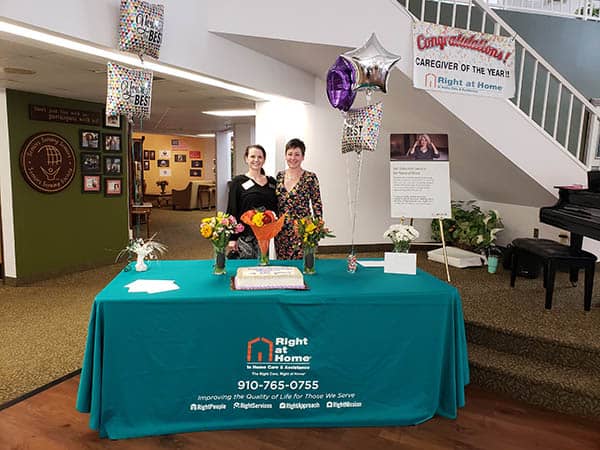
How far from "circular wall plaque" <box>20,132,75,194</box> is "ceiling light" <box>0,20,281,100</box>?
236 cm

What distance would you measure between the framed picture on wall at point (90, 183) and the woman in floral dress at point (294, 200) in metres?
3.48

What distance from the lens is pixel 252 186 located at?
3.46 metres

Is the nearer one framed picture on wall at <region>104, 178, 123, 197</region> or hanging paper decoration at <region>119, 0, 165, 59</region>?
hanging paper decoration at <region>119, 0, 165, 59</region>

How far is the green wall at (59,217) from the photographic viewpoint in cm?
502

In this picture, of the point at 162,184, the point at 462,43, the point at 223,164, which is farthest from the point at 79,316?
the point at 162,184

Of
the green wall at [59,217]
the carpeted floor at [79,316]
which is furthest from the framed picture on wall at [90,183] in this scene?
the carpeted floor at [79,316]

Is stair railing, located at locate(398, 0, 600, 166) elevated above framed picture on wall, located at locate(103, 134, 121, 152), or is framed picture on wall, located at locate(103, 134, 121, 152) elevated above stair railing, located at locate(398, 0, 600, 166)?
stair railing, located at locate(398, 0, 600, 166)

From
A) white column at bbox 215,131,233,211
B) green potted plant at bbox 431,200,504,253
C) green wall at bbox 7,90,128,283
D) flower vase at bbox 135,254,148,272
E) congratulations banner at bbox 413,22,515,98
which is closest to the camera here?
flower vase at bbox 135,254,148,272

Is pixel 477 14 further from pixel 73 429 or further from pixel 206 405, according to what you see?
pixel 73 429

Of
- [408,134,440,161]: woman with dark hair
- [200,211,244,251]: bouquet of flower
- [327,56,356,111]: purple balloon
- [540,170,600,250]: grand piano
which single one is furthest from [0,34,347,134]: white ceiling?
[540,170,600,250]: grand piano

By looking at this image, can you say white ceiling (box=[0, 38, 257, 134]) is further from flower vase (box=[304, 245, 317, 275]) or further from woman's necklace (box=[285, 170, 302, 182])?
flower vase (box=[304, 245, 317, 275])

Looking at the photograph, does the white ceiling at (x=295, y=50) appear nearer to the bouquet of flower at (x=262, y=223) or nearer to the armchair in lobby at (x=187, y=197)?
the bouquet of flower at (x=262, y=223)

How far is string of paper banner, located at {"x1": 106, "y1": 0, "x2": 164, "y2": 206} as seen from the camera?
2.79m

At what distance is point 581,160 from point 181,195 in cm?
1082
